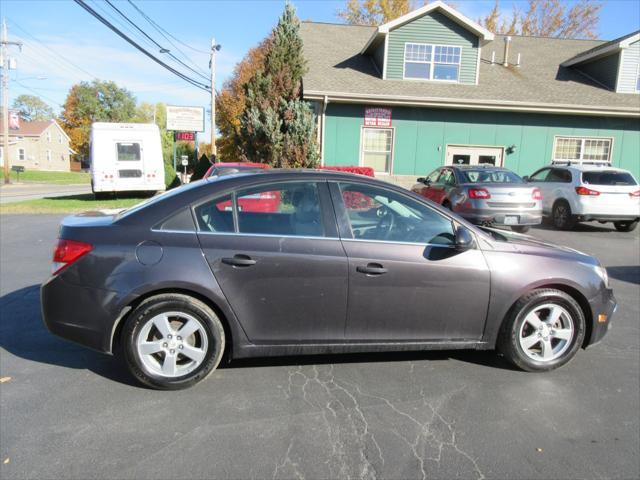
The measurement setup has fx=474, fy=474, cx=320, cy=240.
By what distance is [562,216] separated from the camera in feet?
37.9

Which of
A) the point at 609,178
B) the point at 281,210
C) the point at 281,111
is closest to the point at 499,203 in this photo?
the point at 609,178

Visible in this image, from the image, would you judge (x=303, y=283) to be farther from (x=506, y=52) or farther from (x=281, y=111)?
(x=506, y=52)

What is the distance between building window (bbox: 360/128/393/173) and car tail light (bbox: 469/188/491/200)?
24.9 feet

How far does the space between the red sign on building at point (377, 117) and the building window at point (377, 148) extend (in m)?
0.20

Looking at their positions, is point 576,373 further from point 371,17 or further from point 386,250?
point 371,17

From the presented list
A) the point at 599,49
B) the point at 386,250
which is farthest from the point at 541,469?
the point at 599,49

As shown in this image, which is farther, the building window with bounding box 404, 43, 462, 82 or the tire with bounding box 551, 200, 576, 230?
the building window with bounding box 404, 43, 462, 82

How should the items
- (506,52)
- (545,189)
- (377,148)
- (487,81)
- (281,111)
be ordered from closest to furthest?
1. (545,189)
2. (281,111)
3. (377,148)
4. (487,81)
5. (506,52)

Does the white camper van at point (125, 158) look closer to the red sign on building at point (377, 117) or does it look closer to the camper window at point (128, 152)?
the camper window at point (128, 152)

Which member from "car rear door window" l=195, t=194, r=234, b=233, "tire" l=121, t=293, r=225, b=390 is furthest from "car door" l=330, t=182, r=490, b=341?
"tire" l=121, t=293, r=225, b=390

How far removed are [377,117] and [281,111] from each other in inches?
135

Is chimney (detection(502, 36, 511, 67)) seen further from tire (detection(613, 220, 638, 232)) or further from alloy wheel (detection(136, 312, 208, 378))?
alloy wheel (detection(136, 312, 208, 378))

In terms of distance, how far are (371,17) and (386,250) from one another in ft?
110

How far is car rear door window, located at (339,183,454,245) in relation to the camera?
3627mm
